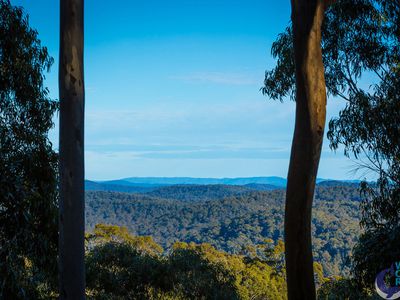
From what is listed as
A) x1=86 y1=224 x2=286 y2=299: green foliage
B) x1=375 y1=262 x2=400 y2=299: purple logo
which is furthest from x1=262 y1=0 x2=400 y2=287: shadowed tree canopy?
x1=86 y1=224 x2=286 y2=299: green foliage

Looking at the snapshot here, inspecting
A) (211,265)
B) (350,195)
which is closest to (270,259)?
(211,265)

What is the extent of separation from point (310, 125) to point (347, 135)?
2.79m

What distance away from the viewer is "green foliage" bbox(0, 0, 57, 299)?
4.63 metres

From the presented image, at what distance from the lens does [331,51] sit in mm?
6195

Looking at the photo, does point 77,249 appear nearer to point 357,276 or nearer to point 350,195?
point 357,276

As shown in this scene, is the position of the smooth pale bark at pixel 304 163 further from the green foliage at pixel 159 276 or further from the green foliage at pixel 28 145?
the green foliage at pixel 159 276

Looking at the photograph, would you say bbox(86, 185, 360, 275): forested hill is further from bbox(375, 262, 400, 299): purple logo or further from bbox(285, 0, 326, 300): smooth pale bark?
bbox(285, 0, 326, 300): smooth pale bark

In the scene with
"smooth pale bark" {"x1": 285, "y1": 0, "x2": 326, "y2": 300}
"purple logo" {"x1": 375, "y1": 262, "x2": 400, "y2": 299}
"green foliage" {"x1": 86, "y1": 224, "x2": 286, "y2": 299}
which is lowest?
"green foliage" {"x1": 86, "y1": 224, "x2": 286, "y2": 299}

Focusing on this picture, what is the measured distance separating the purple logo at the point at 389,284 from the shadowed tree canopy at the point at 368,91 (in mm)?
213

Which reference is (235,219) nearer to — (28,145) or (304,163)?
(28,145)

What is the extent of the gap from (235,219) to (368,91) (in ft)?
111

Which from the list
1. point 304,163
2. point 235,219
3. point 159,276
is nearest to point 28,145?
point 304,163

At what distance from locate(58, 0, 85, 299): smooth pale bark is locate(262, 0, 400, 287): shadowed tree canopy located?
2.68 meters

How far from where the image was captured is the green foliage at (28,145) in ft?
15.2
